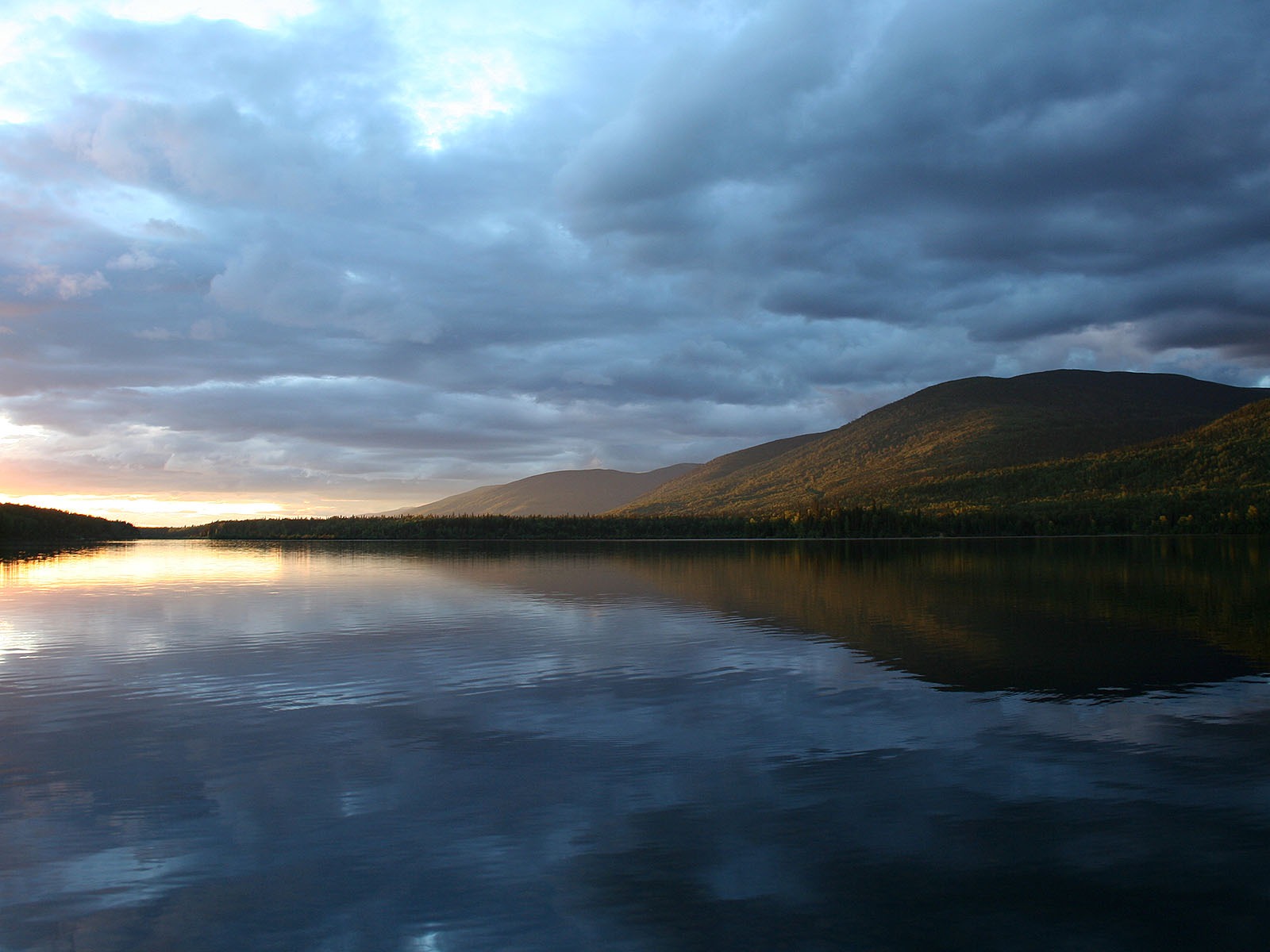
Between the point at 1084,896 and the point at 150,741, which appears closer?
the point at 1084,896

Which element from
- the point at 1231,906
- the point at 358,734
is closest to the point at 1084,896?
the point at 1231,906

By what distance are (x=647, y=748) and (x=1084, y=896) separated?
1048 cm

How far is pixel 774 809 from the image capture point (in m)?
17.4

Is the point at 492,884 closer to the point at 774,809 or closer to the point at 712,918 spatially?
the point at 712,918

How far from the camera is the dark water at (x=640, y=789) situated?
13.2 metres

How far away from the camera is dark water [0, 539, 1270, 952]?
13172 millimetres

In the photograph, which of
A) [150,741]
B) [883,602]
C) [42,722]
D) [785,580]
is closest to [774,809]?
[150,741]

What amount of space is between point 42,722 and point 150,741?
4.73 meters

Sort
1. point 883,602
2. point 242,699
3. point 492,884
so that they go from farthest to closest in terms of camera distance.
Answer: point 883,602 → point 242,699 → point 492,884

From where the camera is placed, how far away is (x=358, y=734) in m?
23.2

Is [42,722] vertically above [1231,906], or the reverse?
[42,722]

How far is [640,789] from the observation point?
18797 millimetres

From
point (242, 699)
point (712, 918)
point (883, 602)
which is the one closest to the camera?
point (712, 918)

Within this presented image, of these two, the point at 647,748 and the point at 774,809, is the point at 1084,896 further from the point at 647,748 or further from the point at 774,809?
the point at 647,748
